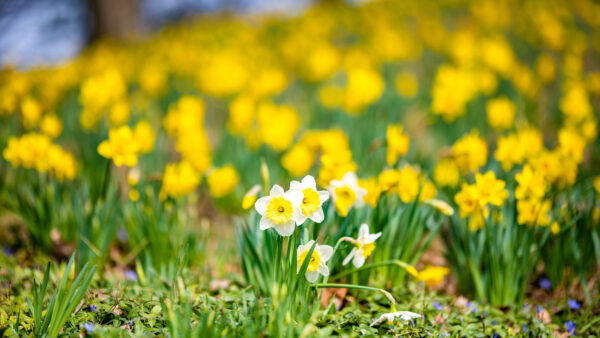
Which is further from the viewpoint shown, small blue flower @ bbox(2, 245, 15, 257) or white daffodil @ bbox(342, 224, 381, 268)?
small blue flower @ bbox(2, 245, 15, 257)

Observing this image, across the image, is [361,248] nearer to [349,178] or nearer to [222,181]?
[349,178]

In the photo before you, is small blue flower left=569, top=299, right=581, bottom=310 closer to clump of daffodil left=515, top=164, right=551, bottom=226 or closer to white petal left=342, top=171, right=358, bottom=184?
clump of daffodil left=515, top=164, right=551, bottom=226

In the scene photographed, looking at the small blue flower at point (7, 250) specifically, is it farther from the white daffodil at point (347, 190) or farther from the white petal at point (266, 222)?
the white daffodil at point (347, 190)

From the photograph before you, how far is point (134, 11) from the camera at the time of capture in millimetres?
7715

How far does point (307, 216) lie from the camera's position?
1.43 m

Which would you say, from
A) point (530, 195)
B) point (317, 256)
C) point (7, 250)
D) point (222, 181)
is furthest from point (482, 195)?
point (7, 250)

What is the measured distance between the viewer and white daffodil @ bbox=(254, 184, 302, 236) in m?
1.38

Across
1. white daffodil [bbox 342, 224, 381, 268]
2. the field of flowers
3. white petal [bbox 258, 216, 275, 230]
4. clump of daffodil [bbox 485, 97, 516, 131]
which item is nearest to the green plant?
the field of flowers

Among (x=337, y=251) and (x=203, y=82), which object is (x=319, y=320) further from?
(x=203, y=82)

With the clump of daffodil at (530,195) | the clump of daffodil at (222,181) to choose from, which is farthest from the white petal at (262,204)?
the clump of daffodil at (222,181)

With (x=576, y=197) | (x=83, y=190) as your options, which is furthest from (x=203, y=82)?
(x=576, y=197)

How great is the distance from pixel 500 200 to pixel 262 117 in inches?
73.0

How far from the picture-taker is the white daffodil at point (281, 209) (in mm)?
1383

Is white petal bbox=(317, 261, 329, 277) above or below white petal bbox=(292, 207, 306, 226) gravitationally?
below
